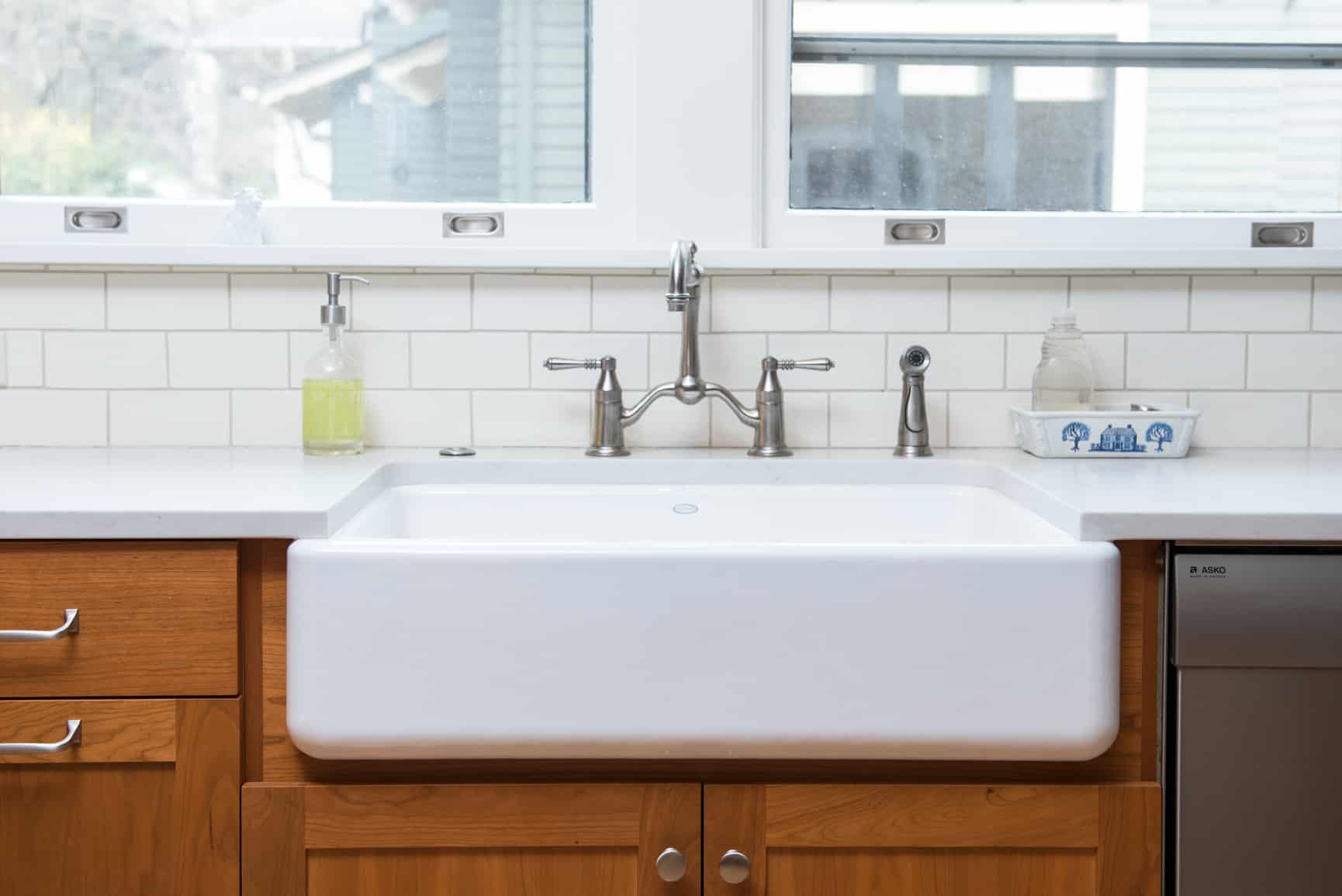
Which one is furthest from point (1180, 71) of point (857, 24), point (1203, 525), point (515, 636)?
point (515, 636)

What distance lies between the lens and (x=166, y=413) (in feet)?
5.91

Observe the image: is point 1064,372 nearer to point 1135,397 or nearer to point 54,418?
point 1135,397

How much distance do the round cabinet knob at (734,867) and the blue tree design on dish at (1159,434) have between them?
2.76 ft

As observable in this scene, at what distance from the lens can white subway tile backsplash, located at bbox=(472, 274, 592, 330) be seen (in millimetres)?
1804

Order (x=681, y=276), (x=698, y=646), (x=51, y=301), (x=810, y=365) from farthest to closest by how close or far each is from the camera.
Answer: (x=51, y=301)
(x=810, y=365)
(x=681, y=276)
(x=698, y=646)

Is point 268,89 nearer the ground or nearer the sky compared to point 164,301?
nearer the sky

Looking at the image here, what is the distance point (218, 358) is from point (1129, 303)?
1344 millimetres

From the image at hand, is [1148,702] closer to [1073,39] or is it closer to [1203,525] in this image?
[1203,525]

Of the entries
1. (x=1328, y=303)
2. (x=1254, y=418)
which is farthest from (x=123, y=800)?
(x=1328, y=303)

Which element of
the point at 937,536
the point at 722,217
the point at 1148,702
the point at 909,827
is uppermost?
the point at 722,217

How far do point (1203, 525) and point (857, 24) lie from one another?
102 cm

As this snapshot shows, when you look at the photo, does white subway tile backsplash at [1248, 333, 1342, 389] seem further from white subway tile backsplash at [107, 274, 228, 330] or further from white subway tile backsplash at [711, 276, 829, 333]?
white subway tile backsplash at [107, 274, 228, 330]

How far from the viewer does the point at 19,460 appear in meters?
1.64

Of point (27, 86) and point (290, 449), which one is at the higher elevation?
point (27, 86)
